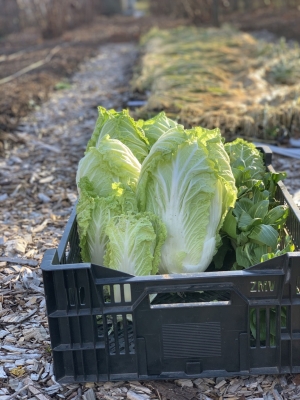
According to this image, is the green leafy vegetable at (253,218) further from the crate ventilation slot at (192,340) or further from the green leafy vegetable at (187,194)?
the crate ventilation slot at (192,340)

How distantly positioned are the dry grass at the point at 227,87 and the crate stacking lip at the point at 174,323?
12.9ft

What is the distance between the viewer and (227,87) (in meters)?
8.01

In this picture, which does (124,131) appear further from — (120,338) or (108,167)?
(120,338)

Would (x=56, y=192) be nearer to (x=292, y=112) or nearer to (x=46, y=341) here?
(x=46, y=341)

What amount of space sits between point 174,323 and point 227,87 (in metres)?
6.34

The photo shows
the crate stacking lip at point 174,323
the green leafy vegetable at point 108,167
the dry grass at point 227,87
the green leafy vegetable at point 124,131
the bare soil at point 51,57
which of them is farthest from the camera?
the bare soil at point 51,57

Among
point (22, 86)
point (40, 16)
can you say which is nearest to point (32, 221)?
point (22, 86)

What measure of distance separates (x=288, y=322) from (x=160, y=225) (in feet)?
2.47

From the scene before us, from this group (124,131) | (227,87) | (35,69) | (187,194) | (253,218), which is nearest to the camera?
(187,194)

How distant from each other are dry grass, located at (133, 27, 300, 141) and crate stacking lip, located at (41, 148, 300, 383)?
3.92 m

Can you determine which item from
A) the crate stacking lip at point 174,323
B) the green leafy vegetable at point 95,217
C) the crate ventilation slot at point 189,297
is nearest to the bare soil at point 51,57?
the green leafy vegetable at point 95,217

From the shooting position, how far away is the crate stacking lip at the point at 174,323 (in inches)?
83.7

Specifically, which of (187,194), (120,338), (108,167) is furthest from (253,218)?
(120,338)

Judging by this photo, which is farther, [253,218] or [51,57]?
[51,57]
